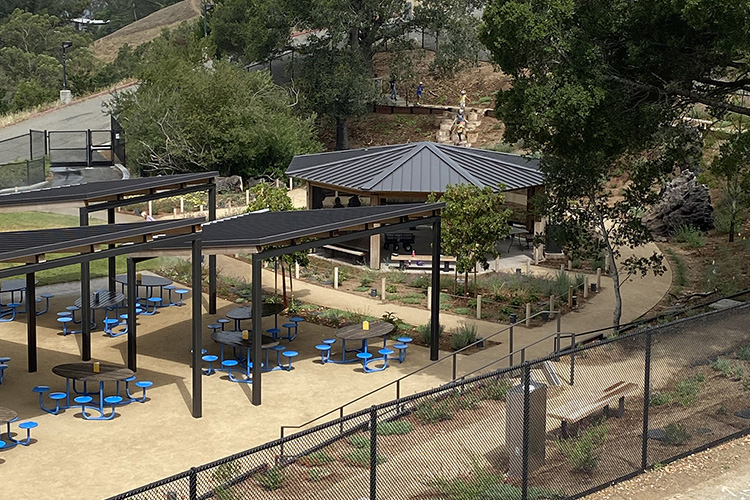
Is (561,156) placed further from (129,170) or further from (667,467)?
(129,170)

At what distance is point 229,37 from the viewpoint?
70875 millimetres

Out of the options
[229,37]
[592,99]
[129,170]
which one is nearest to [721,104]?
[592,99]

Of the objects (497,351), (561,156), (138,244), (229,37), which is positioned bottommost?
(497,351)

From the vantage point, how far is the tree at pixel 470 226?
2648cm

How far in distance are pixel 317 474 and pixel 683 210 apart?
2650 centimetres

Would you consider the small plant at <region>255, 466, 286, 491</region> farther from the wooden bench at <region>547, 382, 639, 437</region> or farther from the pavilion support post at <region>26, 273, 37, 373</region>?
the pavilion support post at <region>26, 273, 37, 373</region>

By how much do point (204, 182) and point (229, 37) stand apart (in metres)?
47.5

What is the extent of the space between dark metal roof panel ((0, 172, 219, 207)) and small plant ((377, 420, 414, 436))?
10.5m

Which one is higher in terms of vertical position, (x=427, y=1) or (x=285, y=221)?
(x=427, y=1)

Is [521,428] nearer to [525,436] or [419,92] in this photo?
[525,436]

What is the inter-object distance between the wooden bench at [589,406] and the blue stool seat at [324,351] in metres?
7.66

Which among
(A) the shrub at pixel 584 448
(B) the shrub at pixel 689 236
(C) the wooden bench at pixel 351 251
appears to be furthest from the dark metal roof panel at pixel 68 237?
(B) the shrub at pixel 689 236

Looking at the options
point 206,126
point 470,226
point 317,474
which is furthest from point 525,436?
point 206,126

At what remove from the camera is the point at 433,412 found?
15.7m
